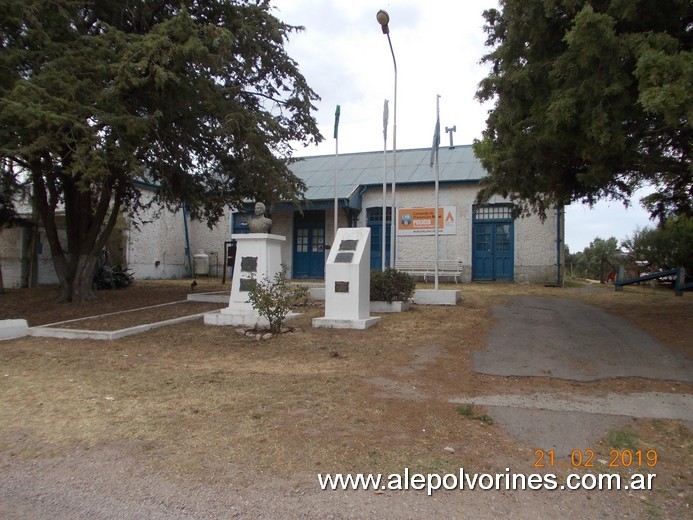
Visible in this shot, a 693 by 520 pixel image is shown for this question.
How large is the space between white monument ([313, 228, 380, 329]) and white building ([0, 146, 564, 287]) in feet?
30.6

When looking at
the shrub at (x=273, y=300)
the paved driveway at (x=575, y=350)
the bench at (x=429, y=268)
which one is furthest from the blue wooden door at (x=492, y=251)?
the shrub at (x=273, y=300)

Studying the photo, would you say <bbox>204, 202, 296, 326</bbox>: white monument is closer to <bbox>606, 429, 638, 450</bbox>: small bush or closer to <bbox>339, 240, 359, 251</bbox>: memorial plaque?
<bbox>339, 240, 359, 251</bbox>: memorial plaque

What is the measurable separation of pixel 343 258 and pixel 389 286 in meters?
1.70

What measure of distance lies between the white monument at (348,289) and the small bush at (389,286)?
1.17 meters

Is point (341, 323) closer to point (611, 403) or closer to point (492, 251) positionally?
point (611, 403)

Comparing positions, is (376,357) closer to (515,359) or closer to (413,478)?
(515,359)

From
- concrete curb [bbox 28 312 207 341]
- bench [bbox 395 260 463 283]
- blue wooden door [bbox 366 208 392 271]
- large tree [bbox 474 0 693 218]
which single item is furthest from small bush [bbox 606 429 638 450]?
blue wooden door [bbox 366 208 392 271]

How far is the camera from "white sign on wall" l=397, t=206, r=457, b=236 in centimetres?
2125

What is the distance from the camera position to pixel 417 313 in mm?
11250

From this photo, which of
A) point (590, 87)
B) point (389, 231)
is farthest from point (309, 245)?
point (590, 87)

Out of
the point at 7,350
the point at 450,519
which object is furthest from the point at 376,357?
the point at 7,350

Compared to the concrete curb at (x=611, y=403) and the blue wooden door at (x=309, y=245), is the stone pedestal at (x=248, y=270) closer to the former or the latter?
the concrete curb at (x=611, y=403)

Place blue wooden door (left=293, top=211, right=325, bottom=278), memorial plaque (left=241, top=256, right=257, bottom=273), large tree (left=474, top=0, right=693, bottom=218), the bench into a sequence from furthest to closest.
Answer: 1. blue wooden door (left=293, top=211, right=325, bottom=278)
2. the bench
3. memorial plaque (left=241, top=256, right=257, bottom=273)
4. large tree (left=474, top=0, right=693, bottom=218)

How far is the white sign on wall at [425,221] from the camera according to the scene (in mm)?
21250
